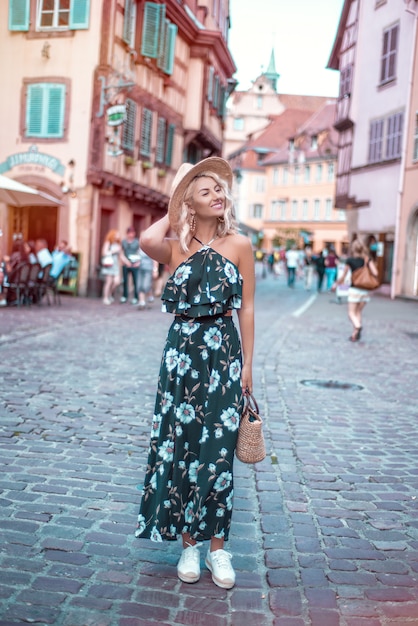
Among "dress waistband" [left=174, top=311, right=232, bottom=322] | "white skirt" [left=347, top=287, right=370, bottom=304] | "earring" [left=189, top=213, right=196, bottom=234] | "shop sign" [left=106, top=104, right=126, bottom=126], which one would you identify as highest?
"shop sign" [left=106, top=104, right=126, bottom=126]

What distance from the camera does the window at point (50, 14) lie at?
2200 cm

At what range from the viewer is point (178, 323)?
3.60m

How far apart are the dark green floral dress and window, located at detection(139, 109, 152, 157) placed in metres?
23.0

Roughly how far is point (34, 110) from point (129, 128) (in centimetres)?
314

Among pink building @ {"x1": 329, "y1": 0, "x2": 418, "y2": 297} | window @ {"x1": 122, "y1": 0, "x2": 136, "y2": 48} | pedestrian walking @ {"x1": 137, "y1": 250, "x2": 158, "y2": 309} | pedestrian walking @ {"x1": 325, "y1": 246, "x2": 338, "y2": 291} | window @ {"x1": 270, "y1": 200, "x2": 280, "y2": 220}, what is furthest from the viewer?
window @ {"x1": 270, "y1": 200, "x2": 280, "y2": 220}

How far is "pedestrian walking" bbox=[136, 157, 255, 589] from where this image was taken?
352 centimetres

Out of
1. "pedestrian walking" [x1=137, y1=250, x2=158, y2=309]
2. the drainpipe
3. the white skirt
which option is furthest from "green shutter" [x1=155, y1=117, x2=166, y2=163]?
the white skirt

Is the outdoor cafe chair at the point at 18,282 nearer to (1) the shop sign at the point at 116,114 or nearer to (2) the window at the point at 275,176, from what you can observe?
(1) the shop sign at the point at 116,114

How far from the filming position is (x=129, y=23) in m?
23.6

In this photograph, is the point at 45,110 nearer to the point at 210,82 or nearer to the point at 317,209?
the point at 210,82

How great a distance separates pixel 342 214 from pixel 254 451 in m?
67.6

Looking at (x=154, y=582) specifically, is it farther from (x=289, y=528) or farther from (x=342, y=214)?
(x=342, y=214)

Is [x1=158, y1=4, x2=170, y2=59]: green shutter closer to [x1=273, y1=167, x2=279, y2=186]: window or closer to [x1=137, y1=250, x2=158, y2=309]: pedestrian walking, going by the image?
[x1=137, y1=250, x2=158, y2=309]: pedestrian walking

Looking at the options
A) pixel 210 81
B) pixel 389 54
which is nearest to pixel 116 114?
pixel 210 81
